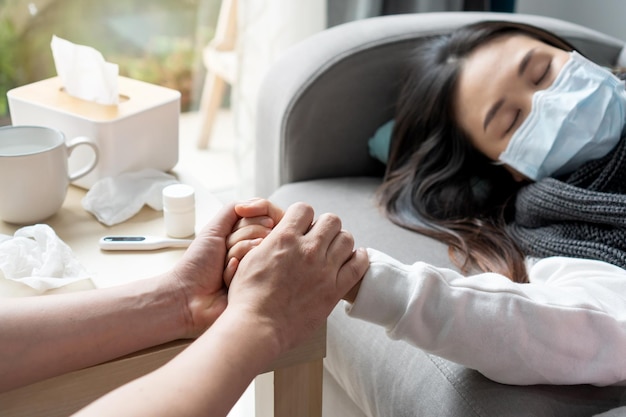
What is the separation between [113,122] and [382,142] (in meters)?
0.60

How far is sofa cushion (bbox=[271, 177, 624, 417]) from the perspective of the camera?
0.90m

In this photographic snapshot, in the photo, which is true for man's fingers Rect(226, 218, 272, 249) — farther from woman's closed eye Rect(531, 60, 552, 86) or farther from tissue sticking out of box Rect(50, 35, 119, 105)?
woman's closed eye Rect(531, 60, 552, 86)

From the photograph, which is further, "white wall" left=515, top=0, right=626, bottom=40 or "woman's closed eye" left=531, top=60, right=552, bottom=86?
"white wall" left=515, top=0, right=626, bottom=40

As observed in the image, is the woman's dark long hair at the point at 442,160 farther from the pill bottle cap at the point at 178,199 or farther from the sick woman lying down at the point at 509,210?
the pill bottle cap at the point at 178,199

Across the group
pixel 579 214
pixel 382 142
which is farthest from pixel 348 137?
pixel 579 214

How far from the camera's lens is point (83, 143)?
1.11 meters

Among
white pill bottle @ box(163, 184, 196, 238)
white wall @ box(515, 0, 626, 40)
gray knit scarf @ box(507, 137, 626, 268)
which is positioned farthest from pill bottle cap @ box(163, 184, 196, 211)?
white wall @ box(515, 0, 626, 40)

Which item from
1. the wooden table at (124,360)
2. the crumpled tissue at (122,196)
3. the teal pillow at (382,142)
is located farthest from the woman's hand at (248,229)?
the teal pillow at (382,142)

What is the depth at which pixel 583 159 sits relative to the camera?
1276 mm

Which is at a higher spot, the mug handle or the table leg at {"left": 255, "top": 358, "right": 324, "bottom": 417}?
the mug handle

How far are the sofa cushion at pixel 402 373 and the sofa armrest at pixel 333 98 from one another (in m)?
0.10

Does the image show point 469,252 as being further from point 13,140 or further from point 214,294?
point 13,140

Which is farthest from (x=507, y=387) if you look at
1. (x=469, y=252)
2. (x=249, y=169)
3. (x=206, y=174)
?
(x=206, y=174)

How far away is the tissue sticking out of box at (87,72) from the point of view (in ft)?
3.84
